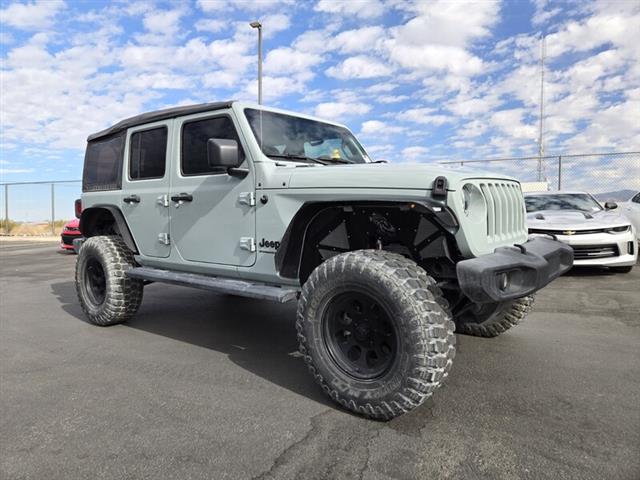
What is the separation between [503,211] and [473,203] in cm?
48

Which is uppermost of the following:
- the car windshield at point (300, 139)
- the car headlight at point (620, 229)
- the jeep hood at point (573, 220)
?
the car windshield at point (300, 139)

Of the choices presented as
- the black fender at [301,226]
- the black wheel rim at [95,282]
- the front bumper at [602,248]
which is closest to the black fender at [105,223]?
the black wheel rim at [95,282]

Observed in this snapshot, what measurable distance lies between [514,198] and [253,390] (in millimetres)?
2260

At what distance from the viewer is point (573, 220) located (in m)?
7.40

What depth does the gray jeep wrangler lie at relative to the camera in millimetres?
2609

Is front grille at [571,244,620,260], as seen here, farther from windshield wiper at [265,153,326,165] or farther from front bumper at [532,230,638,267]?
windshield wiper at [265,153,326,165]

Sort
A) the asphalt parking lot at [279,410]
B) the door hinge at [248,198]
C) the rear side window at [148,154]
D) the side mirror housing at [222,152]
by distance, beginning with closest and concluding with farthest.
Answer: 1. the asphalt parking lot at [279,410]
2. the side mirror housing at [222,152]
3. the door hinge at [248,198]
4. the rear side window at [148,154]

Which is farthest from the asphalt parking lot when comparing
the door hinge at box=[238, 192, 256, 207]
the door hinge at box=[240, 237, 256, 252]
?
the door hinge at box=[238, 192, 256, 207]

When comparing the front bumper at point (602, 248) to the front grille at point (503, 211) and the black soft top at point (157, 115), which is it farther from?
the black soft top at point (157, 115)

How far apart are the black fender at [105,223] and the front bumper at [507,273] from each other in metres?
3.50

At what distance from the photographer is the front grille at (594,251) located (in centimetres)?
705

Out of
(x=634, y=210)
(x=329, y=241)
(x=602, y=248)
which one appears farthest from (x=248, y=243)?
(x=634, y=210)

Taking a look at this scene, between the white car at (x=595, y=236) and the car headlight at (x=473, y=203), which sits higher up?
the car headlight at (x=473, y=203)

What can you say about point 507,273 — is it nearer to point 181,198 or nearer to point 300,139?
point 300,139
